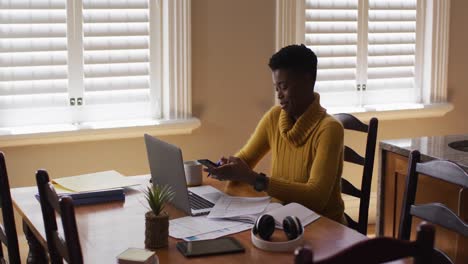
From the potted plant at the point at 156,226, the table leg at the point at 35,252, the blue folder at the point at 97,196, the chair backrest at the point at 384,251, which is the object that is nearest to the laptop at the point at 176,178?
the blue folder at the point at 97,196

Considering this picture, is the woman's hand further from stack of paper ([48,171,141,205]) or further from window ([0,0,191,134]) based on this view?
window ([0,0,191,134])

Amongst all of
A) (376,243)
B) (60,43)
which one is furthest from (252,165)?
(376,243)

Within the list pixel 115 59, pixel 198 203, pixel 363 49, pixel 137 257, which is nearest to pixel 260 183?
pixel 198 203

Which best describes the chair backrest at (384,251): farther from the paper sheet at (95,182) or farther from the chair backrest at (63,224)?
the paper sheet at (95,182)

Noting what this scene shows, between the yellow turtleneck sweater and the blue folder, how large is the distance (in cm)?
41

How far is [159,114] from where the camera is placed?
13.3 feet

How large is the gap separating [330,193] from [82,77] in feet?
5.73

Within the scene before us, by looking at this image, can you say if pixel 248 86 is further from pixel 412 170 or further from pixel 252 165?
pixel 412 170

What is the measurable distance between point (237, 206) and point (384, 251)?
3.45 feet

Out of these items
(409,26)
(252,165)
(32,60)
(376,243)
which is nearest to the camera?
(376,243)

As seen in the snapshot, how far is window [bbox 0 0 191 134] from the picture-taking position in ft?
12.0

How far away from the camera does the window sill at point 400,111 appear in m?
4.53

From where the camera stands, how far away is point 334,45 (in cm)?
450

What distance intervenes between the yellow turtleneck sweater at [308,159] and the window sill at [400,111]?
1.65 m
